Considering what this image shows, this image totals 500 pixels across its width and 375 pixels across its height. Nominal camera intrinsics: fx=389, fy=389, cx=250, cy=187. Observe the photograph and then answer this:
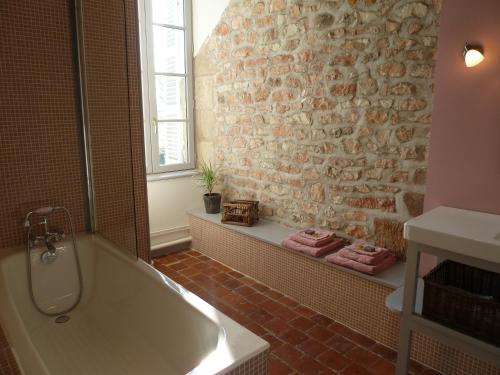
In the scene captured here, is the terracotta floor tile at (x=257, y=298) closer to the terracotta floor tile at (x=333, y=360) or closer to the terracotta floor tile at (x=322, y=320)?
the terracotta floor tile at (x=322, y=320)

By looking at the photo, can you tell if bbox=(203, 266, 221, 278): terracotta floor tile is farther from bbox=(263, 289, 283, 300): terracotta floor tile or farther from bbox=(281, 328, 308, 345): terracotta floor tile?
bbox=(281, 328, 308, 345): terracotta floor tile

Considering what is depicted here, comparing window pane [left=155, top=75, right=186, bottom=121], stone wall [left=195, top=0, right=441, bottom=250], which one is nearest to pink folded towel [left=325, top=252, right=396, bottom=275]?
stone wall [left=195, top=0, right=441, bottom=250]

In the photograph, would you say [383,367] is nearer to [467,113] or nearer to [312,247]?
[312,247]

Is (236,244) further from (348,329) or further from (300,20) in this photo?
(300,20)

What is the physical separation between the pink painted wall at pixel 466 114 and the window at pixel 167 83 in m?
2.60

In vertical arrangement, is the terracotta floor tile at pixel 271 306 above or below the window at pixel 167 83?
below

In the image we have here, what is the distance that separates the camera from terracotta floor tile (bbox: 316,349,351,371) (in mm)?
2268

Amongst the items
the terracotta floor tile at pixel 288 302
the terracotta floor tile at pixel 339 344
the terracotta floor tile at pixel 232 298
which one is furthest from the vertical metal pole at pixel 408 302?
the terracotta floor tile at pixel 232 298

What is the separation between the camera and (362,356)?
235 centimetres

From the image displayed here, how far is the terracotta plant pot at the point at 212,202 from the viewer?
12.7 feet

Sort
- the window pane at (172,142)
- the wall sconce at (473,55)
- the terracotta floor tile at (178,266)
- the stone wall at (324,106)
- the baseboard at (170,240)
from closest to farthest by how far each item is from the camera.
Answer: the wall sconce at (473,55) < the stone wall at (324,106) < the terracotta floor tile at (178,266) < the baseboard at (170,240) < the window pane at (172,142)

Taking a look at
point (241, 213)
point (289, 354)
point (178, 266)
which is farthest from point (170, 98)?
point (289, 354)

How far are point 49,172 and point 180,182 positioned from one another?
1.65 m

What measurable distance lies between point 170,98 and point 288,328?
255cm
